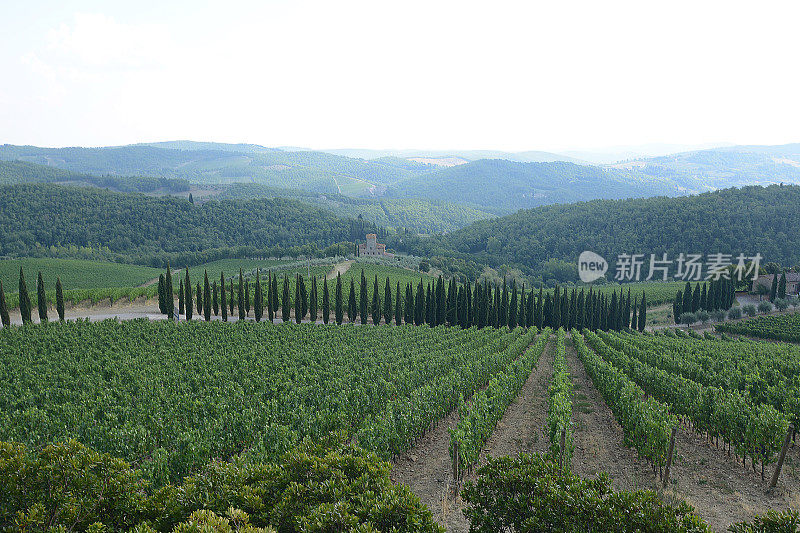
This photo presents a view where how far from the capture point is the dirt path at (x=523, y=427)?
20172 mm

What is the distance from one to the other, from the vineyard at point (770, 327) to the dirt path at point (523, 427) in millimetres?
48084

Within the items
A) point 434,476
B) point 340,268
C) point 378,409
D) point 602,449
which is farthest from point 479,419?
point 340,268

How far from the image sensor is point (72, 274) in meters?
105

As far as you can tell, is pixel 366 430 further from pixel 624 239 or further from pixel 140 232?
pixel 140 232

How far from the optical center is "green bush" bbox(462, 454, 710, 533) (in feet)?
33.3

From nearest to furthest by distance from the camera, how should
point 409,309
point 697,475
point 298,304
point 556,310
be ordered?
point 697,475 → point 298,304 → point 409,309 → point 556,310

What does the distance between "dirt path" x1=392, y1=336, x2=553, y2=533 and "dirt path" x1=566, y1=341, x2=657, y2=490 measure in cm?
179

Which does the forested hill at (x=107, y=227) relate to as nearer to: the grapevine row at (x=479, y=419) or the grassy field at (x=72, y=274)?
the grassy field at (x=72, y=274)

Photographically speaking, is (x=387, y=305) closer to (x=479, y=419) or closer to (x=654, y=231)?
(x=479, y=419)

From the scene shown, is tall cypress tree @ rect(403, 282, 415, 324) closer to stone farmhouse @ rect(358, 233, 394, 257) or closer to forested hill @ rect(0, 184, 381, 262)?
stone farmhouse @ rect(358, 233, 394, 257)

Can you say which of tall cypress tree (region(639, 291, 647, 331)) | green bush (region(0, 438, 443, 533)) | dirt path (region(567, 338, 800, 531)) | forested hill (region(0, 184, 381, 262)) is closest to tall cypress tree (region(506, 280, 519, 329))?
tall cypress tree (region(639, 291, 647, 331))

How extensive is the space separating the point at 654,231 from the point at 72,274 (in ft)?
572

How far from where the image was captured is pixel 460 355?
35750 mm

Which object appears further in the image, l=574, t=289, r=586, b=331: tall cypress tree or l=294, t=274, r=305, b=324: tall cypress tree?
l=574, t=289, r=586, b=331: tall cypress tree
